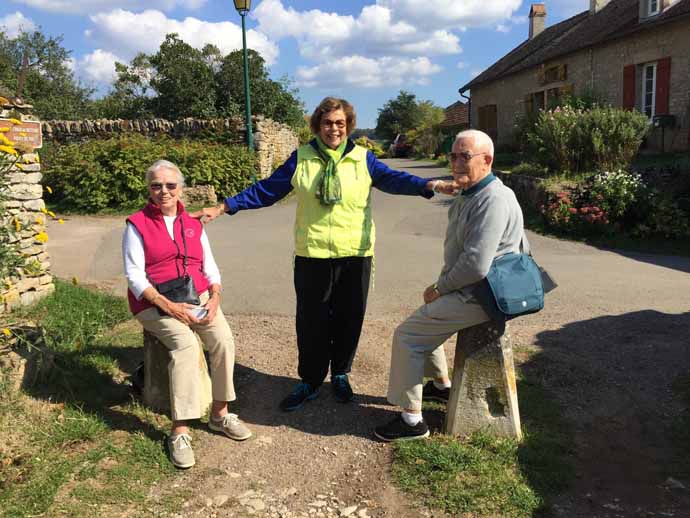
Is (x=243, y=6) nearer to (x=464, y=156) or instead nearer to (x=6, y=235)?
(x=6, y=235)

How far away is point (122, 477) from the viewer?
2.94 meters

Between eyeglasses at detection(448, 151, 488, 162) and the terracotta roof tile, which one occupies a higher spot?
the terracotta roof tile

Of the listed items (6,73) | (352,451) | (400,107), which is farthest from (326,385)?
(400,107)

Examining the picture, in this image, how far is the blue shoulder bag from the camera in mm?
2961

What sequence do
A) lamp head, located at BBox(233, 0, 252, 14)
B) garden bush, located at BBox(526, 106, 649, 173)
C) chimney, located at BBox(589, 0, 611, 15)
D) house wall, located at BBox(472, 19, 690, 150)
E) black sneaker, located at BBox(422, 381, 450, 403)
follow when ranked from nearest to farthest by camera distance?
1. black sneaker, located at BBox(422, 381, 450, 403)
2. garden bush, located at BBox(526, 106, 649, 173)
3. lamp head, located at BBox(233, 0, 252, 14)
4. house wall, located at BBox(472, 19, 690, 150)
5. chimney, located at BBox(589, 0, 611, 15)

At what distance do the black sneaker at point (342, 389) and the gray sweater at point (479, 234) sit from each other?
1131mm

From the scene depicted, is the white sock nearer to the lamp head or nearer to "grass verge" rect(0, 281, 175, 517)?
"grass verge" rect(0, 281, 175, 517)

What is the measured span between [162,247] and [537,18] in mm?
30295

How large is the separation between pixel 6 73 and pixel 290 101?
1828cm

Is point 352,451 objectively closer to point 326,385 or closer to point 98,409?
point 326,385

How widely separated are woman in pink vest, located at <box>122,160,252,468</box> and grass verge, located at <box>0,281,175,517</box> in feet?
0.97

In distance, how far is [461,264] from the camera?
9.81 feet

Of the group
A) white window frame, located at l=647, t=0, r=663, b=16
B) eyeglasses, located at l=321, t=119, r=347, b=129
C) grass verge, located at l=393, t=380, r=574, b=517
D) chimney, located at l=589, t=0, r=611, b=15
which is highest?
chimney, located at l=589, t=0, r=611, b=15

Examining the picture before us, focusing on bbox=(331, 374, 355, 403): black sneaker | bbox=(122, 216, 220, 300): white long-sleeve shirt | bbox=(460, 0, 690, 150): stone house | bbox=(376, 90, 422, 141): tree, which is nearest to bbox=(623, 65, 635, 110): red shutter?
bbox=(460, 0, 690, 150): stone house
